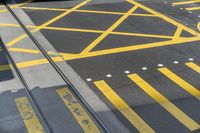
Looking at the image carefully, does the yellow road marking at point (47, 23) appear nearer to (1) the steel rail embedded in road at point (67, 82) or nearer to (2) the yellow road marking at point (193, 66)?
(1) the steel rail embedded in road at point (67, 82)

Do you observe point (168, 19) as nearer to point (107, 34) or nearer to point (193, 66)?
point (107, 34)

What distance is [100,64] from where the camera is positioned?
351 inches

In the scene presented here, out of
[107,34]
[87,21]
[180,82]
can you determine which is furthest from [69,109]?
→ [87,21]

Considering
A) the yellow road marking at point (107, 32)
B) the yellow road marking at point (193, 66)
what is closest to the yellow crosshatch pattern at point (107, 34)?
the yellow road marking at point (107, 32)

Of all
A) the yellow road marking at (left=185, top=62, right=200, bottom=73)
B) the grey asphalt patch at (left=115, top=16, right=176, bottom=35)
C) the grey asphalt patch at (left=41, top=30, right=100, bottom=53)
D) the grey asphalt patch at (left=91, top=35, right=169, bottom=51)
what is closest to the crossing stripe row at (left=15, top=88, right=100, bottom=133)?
the grey asphalt patch at (left=41, top=30, right=100, bottom=53)

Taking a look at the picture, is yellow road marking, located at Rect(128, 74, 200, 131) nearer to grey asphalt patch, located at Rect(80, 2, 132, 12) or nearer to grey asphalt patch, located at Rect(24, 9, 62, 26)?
grey asphalt patch, located at Rect(24, 9, 62, 26)

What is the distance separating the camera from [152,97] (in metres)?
7.58

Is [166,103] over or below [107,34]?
below

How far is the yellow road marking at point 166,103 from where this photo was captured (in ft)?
22.2

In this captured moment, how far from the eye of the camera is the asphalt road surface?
680 centimetres

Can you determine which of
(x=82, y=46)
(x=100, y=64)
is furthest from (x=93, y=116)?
(x=82, y=46)

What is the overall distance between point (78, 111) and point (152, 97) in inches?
66.0

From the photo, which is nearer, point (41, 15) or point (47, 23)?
point (47, 23)

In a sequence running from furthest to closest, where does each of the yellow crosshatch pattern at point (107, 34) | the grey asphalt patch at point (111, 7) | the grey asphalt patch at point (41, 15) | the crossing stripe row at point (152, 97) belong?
the grey asphalt patch at point (111, 7) < the grey asphalt patch at point (41, 15) < the yellow crosshatch pattern at point (107, 34) < the crossing stripe row at point (152, 97)
